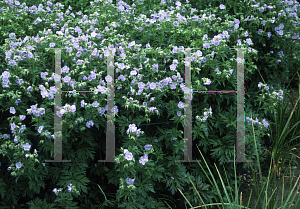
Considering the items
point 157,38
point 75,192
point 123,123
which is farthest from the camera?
point 157,38

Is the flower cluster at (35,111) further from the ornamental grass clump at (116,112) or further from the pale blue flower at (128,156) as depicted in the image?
the pale blue flower at (128,156)

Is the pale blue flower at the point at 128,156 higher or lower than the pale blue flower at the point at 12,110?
lower

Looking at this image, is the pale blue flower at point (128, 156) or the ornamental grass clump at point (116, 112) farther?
the ornamental grass clump at point (116, 112)

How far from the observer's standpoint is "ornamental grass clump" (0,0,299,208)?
3.27 meters

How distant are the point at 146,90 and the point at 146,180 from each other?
964mm

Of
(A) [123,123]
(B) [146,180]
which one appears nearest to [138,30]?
(A) [123,123]

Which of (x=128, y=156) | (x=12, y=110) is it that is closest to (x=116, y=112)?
(x=128, y=156)

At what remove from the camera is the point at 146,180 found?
11.0 ft

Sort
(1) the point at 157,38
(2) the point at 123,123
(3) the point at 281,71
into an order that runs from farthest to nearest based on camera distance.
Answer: (3) the point at 281,71 < (1) the point at 157,38 < (2) the point at 123,123

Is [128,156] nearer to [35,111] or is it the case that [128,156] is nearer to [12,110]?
[35,111]

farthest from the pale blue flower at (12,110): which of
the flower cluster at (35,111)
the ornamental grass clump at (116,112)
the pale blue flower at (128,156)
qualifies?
the pale blue flower at (128,156)

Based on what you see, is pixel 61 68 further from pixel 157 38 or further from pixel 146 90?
pixel 157 38

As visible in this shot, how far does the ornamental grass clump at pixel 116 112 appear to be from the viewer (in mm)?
3274

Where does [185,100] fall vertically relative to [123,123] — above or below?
above
